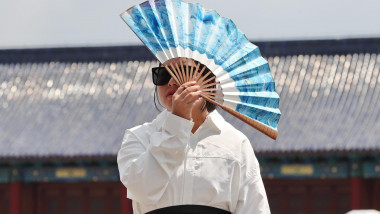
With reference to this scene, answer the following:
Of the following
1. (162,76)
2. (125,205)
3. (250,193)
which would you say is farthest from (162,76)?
(125,205)

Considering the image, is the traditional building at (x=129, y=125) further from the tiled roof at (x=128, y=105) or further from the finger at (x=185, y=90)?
the finger at (x=185, y=90)

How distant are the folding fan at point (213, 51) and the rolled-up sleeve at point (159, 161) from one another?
15cm

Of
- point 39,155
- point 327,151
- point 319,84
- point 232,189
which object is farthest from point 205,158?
point 319,84

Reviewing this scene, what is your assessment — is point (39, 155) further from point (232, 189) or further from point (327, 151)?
point (232, 189)

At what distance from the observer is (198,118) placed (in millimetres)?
4211

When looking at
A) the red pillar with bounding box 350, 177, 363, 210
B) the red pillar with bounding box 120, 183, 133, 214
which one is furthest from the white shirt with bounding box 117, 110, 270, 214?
the red pillar with bounding box 120, 183, 133, 214

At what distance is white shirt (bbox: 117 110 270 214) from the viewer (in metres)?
3.99

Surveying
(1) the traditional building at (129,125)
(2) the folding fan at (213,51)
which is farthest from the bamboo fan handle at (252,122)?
(1) the traditional building at (129,125)

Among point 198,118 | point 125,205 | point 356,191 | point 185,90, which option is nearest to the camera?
point 185,90

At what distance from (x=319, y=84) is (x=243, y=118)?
18.1m

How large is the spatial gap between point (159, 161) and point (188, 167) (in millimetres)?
144

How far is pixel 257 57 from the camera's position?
4227mm

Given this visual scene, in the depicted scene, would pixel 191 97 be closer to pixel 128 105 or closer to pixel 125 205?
pixel 125 205

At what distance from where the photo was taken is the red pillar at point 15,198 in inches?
826
